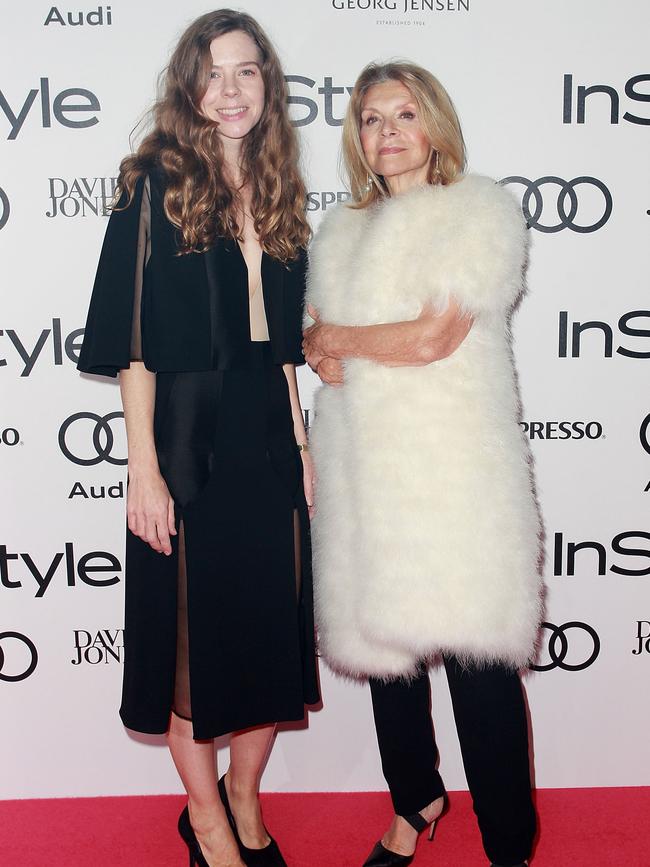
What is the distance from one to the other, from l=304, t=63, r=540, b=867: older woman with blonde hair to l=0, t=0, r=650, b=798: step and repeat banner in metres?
0.45

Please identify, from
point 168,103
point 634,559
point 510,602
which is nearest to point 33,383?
point 168,103

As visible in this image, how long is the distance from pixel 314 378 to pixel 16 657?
1.31 meters

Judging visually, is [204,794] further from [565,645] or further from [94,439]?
[565,645]

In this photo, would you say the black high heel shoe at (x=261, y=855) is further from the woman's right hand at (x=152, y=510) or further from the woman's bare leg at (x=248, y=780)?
the woman's right hand at (x=152, y=510)

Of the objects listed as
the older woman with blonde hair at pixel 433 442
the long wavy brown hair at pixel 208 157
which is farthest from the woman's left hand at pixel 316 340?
the long wavy brown hair at pixel 208 157

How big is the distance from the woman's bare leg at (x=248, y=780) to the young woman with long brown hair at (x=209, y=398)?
143 millimetres

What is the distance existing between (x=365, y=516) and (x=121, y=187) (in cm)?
97

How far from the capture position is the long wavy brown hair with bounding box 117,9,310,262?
1902 millimetres

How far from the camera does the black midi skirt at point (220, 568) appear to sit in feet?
6.31

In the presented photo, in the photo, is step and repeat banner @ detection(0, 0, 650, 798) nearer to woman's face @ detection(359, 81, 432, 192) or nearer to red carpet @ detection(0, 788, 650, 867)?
red carpet @ detection(0, 788, 650, 867)

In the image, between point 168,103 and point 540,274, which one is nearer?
point 168,103

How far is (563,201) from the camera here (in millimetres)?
2395

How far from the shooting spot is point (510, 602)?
75.0 inches

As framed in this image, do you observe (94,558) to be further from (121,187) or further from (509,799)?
(509,799)
